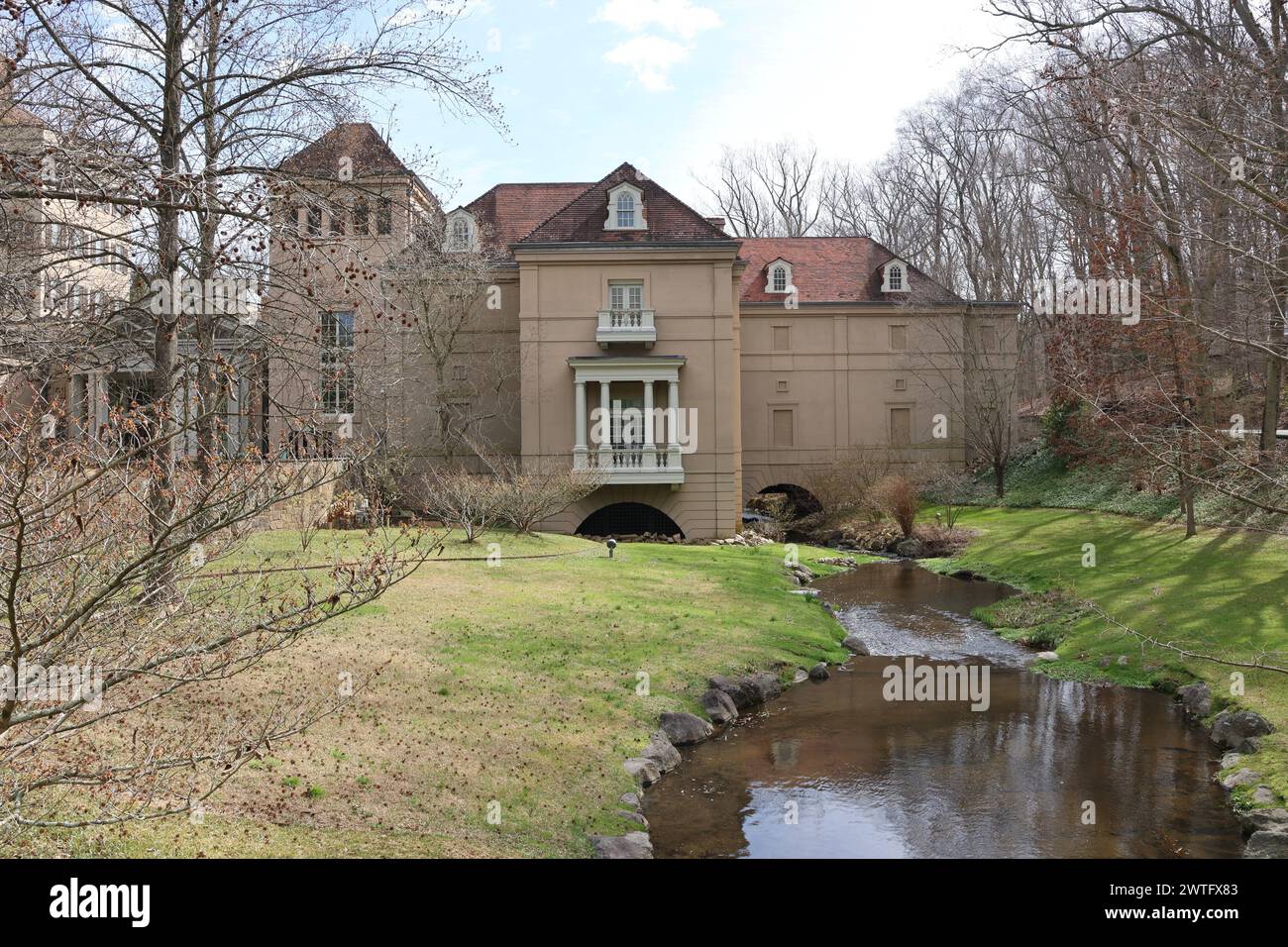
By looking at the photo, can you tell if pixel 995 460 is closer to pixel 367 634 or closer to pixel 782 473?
pixel 782 473

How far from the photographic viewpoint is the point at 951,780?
11.0 metres

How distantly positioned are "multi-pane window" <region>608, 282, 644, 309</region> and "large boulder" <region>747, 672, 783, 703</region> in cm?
1833

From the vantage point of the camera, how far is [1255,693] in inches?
507

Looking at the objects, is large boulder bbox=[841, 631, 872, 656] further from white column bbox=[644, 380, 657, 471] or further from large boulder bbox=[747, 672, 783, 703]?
white column bbox=[644, 380, 657, 471]

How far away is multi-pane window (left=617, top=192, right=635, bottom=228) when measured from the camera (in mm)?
31172

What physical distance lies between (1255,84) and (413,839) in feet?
33.6

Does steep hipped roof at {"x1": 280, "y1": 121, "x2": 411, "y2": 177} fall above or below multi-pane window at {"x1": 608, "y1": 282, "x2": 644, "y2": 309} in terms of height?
below

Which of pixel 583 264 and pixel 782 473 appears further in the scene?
pixel 782 473

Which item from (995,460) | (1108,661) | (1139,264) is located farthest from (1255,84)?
(995,460)

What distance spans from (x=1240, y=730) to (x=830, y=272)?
2973 cm

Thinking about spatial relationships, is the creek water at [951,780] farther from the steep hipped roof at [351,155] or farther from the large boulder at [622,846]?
the steep hipped roof at [351,155]

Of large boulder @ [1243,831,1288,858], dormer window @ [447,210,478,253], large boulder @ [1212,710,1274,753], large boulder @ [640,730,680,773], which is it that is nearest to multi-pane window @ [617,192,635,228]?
dormer window @ [447,210,478,253]

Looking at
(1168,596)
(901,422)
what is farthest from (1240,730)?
(901,422)

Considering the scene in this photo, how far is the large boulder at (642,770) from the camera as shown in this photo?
35.1ft
